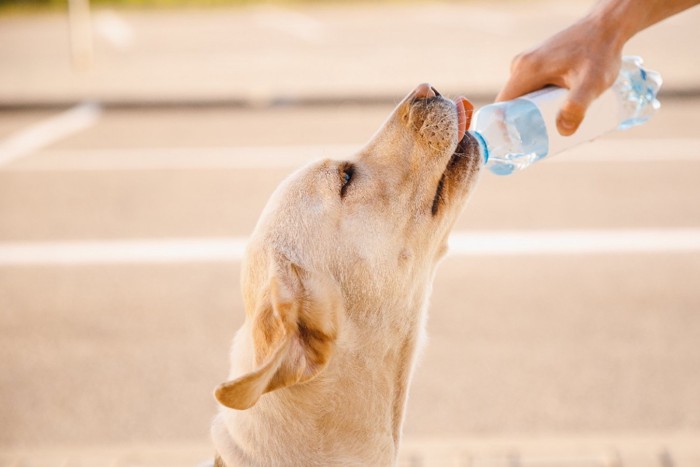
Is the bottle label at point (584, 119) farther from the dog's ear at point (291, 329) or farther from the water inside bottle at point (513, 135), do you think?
the dog's ear at point (291, 329)

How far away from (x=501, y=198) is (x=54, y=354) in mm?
4320

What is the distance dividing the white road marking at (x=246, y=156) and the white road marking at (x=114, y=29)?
25.0ft

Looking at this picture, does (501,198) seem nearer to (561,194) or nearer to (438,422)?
(561,194)

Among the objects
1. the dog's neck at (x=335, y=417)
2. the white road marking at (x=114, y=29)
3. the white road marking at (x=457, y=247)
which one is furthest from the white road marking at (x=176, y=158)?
the white road marking at (x=114, y=29)

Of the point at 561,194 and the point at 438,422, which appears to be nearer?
the point at 438,422

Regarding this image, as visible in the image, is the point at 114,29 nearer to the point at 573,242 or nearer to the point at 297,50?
the point at 297,50

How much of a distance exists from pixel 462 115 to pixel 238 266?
371 cm

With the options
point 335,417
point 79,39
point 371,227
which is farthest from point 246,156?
point 79,39

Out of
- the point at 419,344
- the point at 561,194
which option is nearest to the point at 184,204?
the point at 561,194

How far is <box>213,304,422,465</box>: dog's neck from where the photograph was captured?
2629mm

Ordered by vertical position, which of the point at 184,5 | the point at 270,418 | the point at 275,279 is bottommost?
the point at 184,5

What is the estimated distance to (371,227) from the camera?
9.57 ft

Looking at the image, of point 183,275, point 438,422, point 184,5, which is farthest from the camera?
point 184,5

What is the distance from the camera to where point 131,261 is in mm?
6617
